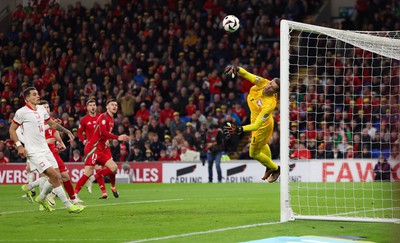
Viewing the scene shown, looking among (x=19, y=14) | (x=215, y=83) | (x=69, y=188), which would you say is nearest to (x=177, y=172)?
(x=215, y=83)

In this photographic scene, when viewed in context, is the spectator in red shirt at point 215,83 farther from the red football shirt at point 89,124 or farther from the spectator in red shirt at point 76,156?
the red football shirt at point 89,124

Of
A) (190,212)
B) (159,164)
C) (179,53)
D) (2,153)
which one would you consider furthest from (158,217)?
(179,53)

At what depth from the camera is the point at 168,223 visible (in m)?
13.6

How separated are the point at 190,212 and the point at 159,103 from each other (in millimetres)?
17336

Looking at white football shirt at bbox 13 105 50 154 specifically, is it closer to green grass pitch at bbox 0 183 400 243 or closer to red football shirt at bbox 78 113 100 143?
green grass pitch at bbox 0 183 400 243

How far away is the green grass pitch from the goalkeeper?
3.40 feet

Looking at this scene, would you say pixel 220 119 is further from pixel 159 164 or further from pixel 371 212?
pixel 371 212

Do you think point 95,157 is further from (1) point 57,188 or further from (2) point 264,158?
(1) point 57,188

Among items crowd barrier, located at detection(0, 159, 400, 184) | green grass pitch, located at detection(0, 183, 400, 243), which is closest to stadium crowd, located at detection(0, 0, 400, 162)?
crowd barrier, located at detection(0, 159, 400, 184)

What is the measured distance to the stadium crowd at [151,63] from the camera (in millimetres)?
30625

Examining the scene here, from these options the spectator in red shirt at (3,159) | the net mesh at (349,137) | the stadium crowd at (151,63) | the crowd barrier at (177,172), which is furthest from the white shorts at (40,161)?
the spectator in red shirt at (3,159)

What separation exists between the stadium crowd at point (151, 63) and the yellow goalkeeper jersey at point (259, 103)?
11601 mm

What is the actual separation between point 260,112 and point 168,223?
317 centimetres

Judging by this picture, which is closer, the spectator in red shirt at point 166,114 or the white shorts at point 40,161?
the white shorts at point 40,161
